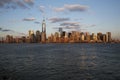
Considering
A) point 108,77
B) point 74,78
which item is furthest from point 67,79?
point 108,77

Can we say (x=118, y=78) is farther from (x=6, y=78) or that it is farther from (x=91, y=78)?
(x=6, y=78)

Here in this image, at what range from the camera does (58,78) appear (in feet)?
111

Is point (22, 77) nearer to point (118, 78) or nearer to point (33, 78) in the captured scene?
point (33, 78)

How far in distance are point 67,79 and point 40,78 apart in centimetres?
483

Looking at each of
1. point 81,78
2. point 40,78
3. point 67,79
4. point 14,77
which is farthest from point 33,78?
point 81,78

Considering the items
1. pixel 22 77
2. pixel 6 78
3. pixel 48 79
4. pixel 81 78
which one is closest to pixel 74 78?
pixel 81 78

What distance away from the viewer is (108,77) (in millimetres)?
34594

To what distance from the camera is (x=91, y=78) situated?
111 feet

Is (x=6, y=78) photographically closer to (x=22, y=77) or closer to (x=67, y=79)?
(x=22, y=77)

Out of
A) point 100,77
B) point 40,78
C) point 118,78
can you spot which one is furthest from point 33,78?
point 118,78

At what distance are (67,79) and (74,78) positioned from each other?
1.62 metres

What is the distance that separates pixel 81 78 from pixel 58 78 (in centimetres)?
420

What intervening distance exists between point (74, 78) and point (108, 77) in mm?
6411

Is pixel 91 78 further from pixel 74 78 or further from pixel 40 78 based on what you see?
pixel 40 78
